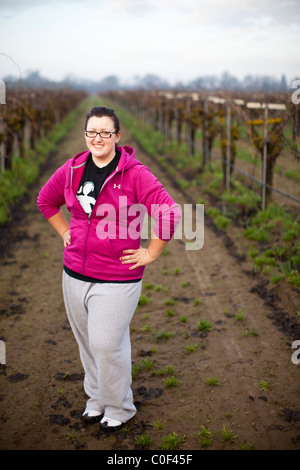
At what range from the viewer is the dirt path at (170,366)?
112 inches

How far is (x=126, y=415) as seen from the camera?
2.85 meters

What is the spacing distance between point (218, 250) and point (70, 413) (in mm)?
3734

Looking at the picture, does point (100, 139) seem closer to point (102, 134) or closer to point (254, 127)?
point (102, 134)

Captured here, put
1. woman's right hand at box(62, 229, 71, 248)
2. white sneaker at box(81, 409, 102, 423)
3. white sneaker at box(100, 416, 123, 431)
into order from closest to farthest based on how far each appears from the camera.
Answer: woman's right hand at box(62, 229, 71, 248) → white sneaker at box(100, 416, 123, 431) → white sneaker at box(81, 409, 102, 423)

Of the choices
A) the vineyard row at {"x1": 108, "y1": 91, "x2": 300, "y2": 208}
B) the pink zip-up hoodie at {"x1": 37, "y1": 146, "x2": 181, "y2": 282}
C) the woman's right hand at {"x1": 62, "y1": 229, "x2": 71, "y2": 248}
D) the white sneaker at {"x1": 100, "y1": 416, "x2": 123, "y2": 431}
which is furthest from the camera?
the vineyard row at {"x1": 108, "y1": 91, "x2": 300, "y2": 208}

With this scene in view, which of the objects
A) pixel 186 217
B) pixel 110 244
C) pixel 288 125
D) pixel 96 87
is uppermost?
pixel 96 87

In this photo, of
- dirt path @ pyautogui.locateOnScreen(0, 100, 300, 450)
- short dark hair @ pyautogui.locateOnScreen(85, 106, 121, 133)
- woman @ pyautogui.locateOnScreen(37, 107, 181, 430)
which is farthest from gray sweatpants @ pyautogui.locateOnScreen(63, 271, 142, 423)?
short dark hair @ pyautogui.locateOnScreen(85, 106, 121, 133)

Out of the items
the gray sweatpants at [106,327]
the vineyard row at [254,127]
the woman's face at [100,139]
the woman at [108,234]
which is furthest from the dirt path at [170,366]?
the vineyard row at [254,127]

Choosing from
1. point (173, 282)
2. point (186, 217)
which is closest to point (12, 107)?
point (186, 217)

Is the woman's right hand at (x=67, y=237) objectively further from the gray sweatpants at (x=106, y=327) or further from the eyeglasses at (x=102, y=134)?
the eyeglasses at (x=102, y=134)

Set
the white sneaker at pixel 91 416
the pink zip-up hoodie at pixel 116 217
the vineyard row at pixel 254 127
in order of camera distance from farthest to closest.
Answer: the vineyard row at pixel 254 127 → the white sneaker at pixel 91 416 → the pink zip-up hoodie at pixel 116 217

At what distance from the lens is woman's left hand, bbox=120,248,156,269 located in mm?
2451

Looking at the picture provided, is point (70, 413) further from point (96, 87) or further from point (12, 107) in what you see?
point (96, 87)

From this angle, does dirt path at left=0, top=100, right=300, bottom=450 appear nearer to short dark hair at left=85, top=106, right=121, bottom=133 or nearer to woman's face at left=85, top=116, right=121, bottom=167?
→ woman's face at left=85, top=116, right=121, bottom=167
